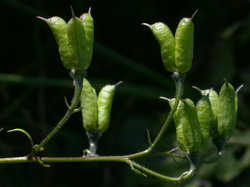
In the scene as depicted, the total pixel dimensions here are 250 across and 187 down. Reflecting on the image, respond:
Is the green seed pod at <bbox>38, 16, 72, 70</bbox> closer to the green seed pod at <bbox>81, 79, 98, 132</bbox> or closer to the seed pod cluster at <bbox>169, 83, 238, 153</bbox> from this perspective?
the green seed pod at <bbox>81, 79, 98, 132</bbox>

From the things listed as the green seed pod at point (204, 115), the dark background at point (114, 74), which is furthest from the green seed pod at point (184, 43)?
the dark background at point (114, 74)

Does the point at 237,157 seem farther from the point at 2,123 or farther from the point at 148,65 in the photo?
the point at 2,123

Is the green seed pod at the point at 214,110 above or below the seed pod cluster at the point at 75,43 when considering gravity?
below

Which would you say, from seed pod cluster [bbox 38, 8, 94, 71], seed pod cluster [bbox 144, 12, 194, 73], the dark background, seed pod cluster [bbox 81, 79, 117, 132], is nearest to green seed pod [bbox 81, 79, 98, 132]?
seed pod cluster [bbox 81, 79, 117, 132]

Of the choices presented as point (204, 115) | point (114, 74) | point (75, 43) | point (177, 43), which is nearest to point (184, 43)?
point (177, 43)

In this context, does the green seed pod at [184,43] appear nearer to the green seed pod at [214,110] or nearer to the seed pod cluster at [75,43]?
the green seed pod at [214,110]

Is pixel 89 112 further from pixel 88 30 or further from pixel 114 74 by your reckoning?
pixel 114 74
